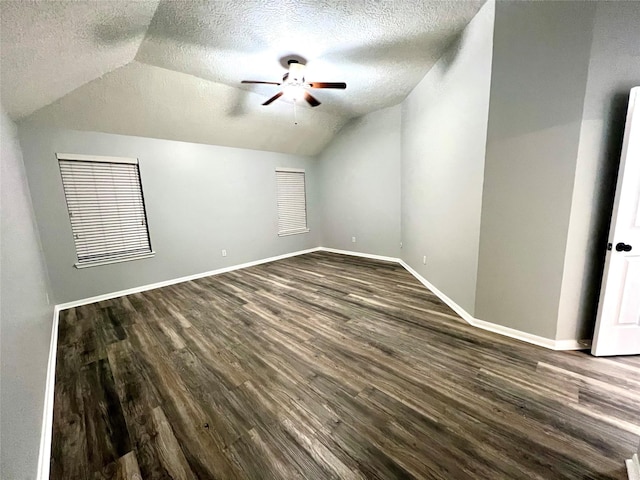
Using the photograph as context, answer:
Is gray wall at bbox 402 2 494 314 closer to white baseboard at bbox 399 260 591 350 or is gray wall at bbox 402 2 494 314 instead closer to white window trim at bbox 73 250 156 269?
white baseboard at bbox 399 260 591 350

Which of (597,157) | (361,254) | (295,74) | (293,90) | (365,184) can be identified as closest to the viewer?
(597,157)

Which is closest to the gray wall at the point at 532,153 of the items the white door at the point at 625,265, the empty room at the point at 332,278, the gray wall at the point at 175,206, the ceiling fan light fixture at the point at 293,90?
the empty room at the point at 332,278

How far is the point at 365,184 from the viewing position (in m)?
5.45

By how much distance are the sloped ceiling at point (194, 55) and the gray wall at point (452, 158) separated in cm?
28

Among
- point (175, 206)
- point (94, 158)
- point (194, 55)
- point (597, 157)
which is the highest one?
point (194, 55)

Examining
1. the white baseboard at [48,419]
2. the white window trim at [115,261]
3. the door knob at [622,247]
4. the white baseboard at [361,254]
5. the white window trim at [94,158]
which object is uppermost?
the white window trim at [94,158]

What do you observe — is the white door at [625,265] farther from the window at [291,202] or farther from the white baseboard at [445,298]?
the window at [291,202]

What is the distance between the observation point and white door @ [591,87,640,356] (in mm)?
1781

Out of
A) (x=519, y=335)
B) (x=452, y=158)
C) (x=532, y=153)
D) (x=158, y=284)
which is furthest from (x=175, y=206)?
(x=519, y=335)

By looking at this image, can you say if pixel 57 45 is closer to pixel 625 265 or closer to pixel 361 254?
pixel 625 265

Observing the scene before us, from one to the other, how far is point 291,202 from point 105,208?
138 inches

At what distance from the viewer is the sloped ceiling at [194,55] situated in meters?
1.83

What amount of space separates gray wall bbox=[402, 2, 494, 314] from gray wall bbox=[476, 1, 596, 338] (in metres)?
0.12

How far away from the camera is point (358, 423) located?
4.98ft
